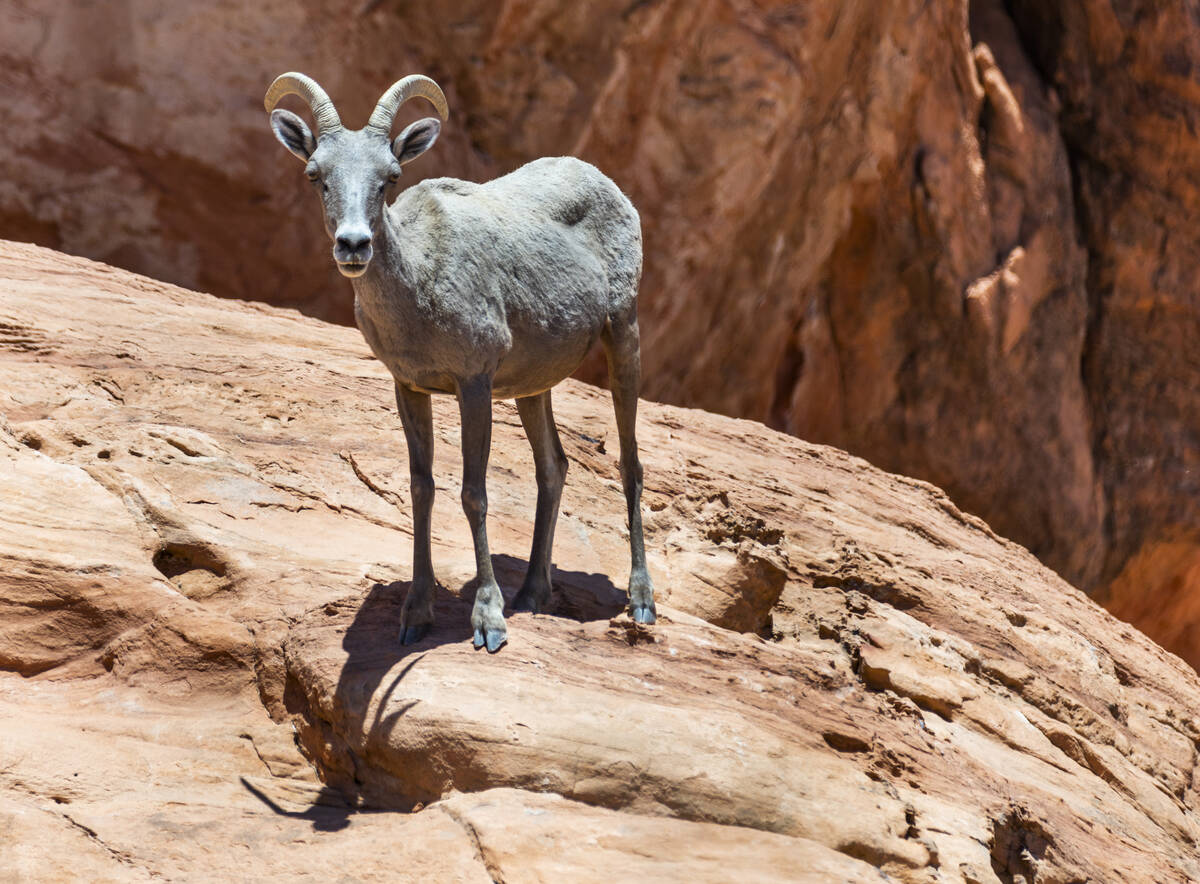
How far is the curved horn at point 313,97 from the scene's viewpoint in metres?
5.66

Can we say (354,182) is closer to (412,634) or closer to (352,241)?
(352,241)

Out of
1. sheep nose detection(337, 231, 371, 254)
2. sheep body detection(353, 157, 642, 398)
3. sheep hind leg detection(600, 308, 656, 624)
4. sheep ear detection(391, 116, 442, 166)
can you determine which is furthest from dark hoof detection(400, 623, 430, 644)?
sheep ear detection(391, 116, 442, 166)

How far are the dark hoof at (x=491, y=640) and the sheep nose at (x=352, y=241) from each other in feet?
6.67

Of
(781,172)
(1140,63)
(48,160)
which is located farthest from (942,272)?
(48,160)

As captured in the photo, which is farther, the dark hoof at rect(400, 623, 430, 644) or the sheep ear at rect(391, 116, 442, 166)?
the dark hoof at rect(400, 623, 430, 644)

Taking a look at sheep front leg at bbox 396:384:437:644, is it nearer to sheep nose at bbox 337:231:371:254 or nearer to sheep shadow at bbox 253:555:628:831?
sheep shadow at bbox 253:555:628:831

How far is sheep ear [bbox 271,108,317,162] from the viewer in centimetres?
571

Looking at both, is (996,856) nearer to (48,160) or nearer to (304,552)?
(304,552)

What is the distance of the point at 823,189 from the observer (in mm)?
17250

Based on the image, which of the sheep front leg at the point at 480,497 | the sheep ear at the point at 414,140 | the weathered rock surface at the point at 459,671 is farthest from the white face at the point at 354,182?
the weathered rock surface at the point at 459,671

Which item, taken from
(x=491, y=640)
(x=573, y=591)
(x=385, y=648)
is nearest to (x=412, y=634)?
(x=385, y=648)

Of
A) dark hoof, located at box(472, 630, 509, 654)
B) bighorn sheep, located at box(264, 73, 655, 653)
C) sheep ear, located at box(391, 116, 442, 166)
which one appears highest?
sheep ear, located at box(391, 116, 442, 166)

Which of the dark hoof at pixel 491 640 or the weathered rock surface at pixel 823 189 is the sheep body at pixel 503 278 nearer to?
the dark hoof at pixel 491 640

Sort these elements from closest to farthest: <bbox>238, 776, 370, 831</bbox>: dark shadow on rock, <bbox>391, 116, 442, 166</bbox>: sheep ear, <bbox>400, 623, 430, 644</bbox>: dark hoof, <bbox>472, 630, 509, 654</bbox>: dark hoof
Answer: <bbox>238, 776, 370, 831</bbox>: dark shadow on rock < <bbox>391, 116, 442, 166</bbox>: sheep ear < <bbox>472, 630, 509, 654</bbox>: dark hoof < <bbox>400, 623, 430, 644</bbox>: dark hoof
